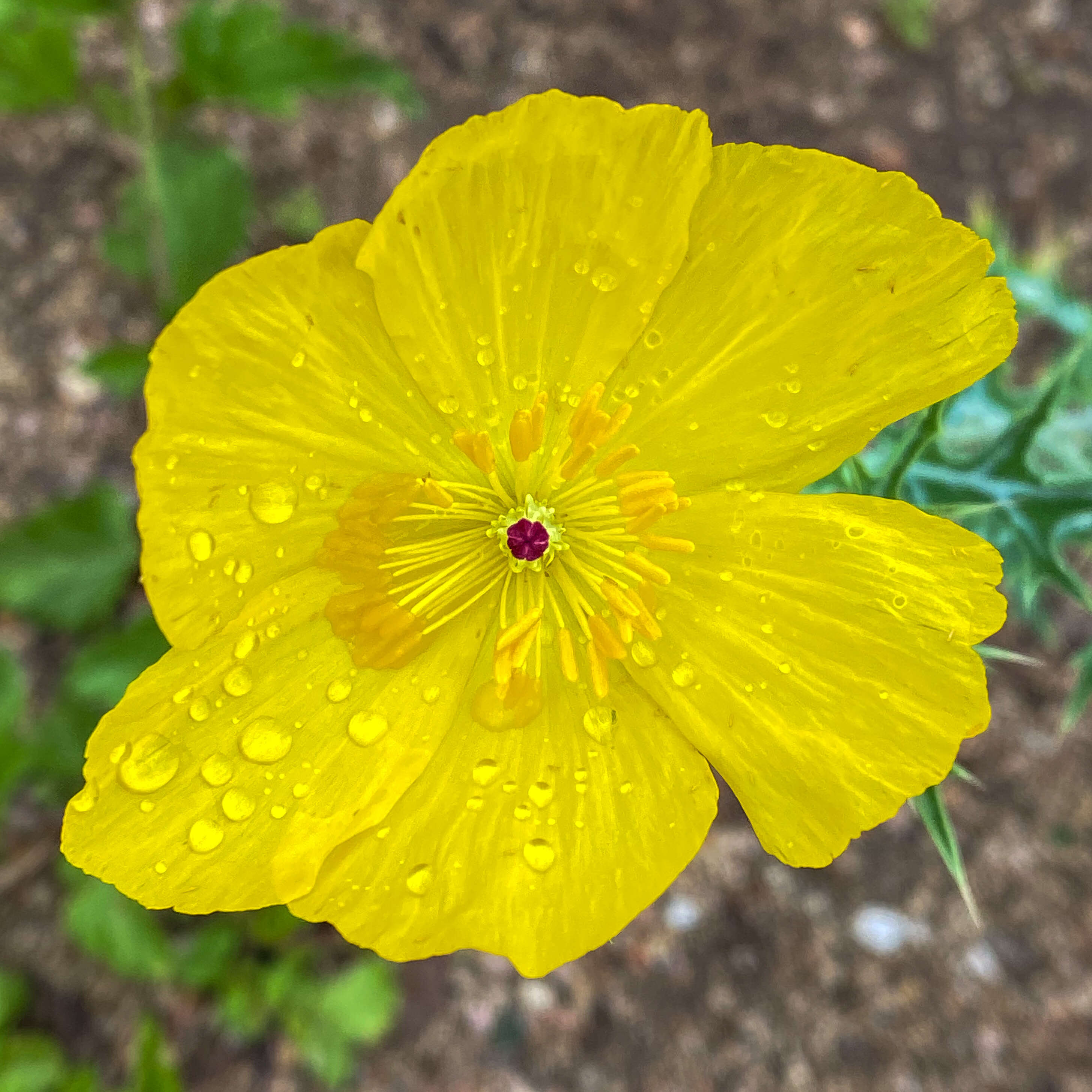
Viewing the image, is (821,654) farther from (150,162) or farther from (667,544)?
(150,162)

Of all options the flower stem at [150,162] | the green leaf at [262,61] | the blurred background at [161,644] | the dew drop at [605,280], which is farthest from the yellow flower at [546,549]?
the flower stem at [150,162]

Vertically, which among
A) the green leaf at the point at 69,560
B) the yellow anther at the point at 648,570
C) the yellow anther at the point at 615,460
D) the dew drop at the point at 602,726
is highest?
the yellow anther at the point at 615,460

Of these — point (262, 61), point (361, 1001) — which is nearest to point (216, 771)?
point (361, 1001)

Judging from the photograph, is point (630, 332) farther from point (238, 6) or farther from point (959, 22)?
point (959, 22)

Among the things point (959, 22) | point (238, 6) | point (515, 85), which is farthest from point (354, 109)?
point (959, 22)

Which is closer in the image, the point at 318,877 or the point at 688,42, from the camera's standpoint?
the point at 318,877

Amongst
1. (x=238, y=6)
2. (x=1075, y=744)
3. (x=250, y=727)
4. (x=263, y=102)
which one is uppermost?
(x=238, y=6)

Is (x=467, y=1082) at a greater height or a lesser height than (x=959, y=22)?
lesser

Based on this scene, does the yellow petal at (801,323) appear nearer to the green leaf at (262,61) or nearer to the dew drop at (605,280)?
the dew drop at (605,280)
